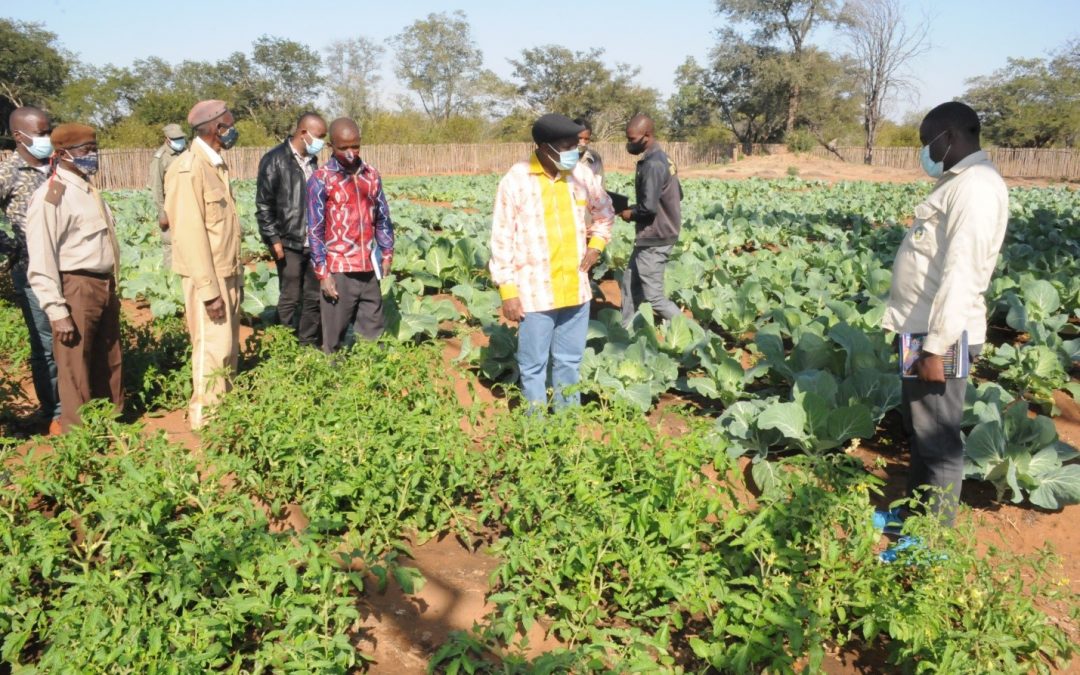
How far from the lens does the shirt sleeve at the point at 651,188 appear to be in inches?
225

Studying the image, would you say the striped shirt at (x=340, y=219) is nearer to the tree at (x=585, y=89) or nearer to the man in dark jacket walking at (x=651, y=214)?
the man in dark jacket walking at (x=651, y=214)

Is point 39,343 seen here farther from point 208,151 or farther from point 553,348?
point 553,348

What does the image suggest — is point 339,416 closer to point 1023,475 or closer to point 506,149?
point 1023,475

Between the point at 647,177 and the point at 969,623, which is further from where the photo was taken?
the point at 647,177

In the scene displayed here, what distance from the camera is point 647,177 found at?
18.7 feet

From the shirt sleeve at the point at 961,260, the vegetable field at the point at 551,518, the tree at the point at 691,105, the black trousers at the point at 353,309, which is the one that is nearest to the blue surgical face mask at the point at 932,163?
the shirt sleeve at the point at 961,260

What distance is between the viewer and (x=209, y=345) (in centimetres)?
450

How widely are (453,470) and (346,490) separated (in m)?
0.50

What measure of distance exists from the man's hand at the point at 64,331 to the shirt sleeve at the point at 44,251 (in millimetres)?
58

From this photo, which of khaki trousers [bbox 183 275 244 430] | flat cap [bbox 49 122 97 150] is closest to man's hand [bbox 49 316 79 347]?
khaki trousers [bbox 183 275 244 430]

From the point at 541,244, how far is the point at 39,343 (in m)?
3.18

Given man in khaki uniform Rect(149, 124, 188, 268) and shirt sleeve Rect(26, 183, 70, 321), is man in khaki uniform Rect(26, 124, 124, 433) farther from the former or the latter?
man in khaki uniform Rect(149, 124, 188, 268)

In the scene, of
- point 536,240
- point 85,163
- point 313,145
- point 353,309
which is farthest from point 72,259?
point 536,240

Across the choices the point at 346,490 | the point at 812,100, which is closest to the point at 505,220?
the point at 346,490
